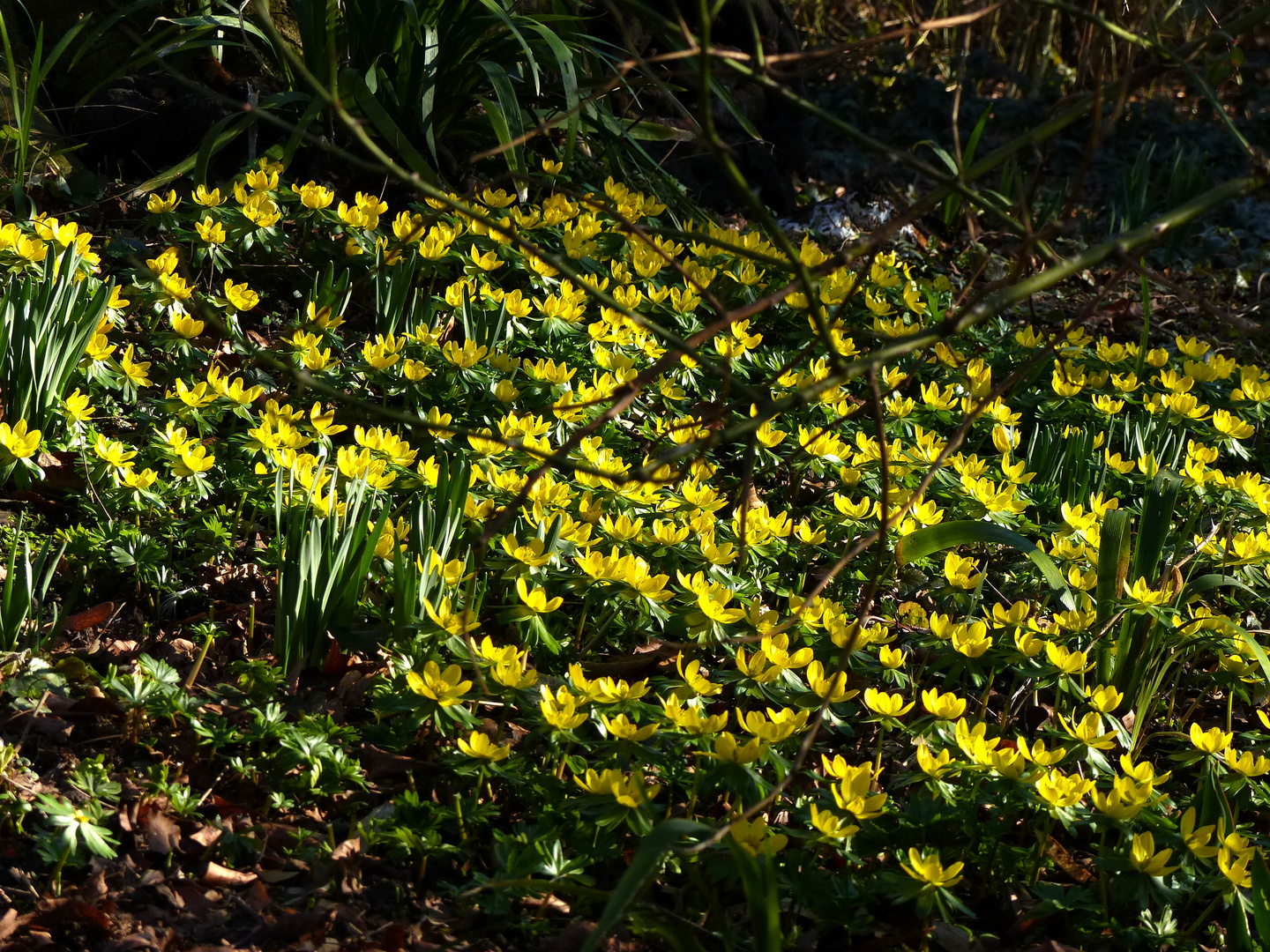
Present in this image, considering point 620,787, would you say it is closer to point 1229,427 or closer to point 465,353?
point 465,353

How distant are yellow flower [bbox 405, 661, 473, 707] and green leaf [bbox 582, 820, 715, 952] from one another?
46 cm

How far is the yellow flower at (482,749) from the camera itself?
5.63 feet

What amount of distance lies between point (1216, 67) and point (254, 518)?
204 centimetres

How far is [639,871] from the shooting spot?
1.37 metres

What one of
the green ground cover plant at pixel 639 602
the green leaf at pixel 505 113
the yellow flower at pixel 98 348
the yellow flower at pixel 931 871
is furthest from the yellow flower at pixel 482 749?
the green leaf at pixel 505 113

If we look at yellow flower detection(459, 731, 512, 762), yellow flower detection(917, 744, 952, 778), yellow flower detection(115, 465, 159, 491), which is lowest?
yellow flower detection(917, 744, 952, 778)

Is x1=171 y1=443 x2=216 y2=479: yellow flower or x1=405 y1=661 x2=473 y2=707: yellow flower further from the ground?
x1=171 y1=443 x2=216 y2=479: yellow flower

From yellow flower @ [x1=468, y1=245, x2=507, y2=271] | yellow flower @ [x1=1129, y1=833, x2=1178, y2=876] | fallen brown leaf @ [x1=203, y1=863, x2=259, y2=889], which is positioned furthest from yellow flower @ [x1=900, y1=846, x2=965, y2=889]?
yellow flower @ [x1=468, y1=245, x2=507, y2=271]

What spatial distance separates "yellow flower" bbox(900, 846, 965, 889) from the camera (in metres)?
1.61

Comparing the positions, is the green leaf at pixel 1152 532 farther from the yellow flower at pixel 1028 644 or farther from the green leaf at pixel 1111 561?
the yellow flower at pixel 1028 644

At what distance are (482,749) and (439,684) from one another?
0.41ft

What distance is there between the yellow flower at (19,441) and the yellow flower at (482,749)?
111 cm

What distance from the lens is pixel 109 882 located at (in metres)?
1.63

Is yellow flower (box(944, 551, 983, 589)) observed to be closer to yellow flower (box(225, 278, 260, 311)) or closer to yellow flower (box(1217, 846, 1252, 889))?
yellow flower (box(1217, 846, 1252, 889))
